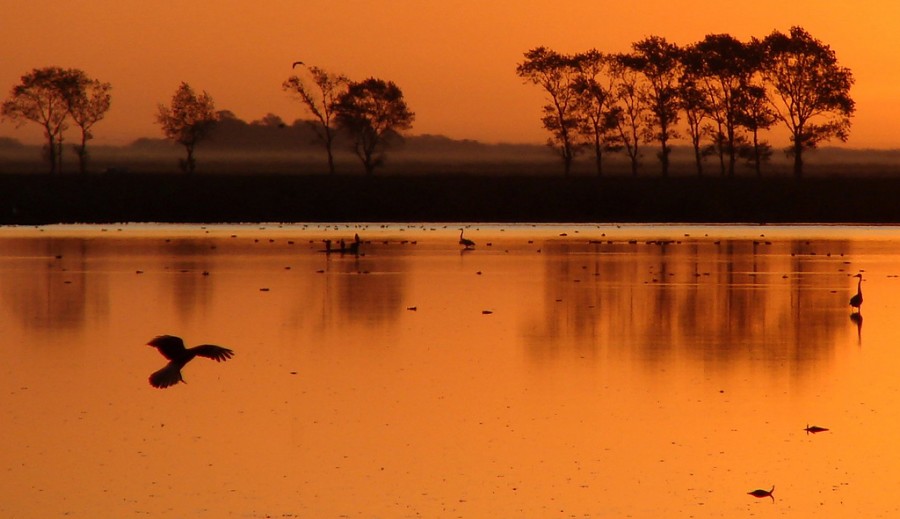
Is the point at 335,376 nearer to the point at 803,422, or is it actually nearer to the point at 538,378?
the point at 538,378

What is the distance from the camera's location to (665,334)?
23719 millimetres

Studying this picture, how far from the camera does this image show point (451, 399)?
56.0 ft

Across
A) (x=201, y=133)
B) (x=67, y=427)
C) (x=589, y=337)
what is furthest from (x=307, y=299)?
(x=201, y=133)

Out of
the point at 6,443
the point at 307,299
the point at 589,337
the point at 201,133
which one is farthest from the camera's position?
the point at 201,133

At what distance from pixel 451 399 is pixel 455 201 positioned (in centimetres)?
8054

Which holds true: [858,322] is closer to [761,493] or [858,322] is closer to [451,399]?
[451,399]

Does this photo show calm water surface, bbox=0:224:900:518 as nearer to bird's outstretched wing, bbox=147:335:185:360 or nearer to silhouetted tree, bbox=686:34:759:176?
bird's outstretched wing, bbox=147:335:185:360

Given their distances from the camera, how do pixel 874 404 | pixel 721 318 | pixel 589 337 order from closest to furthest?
1. pixel 874 404
2. pixel 589 337
3. pixel 721 318

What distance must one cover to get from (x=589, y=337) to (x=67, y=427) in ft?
33.1

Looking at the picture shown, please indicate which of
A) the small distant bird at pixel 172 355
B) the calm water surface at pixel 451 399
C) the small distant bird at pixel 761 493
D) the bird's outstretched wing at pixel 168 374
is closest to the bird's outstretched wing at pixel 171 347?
the small distant bird at pixel 172 355

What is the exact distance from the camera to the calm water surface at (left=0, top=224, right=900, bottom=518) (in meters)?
12.6

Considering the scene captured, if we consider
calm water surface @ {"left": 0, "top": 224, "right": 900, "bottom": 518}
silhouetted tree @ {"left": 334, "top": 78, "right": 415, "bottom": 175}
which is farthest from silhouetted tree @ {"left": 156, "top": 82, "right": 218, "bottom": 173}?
calm water surface @ {"left": 0, "top": 224, "right": 900, "bottom": 518}

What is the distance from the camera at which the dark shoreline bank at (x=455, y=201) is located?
94062 mm

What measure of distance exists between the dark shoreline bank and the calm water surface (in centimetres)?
5934
